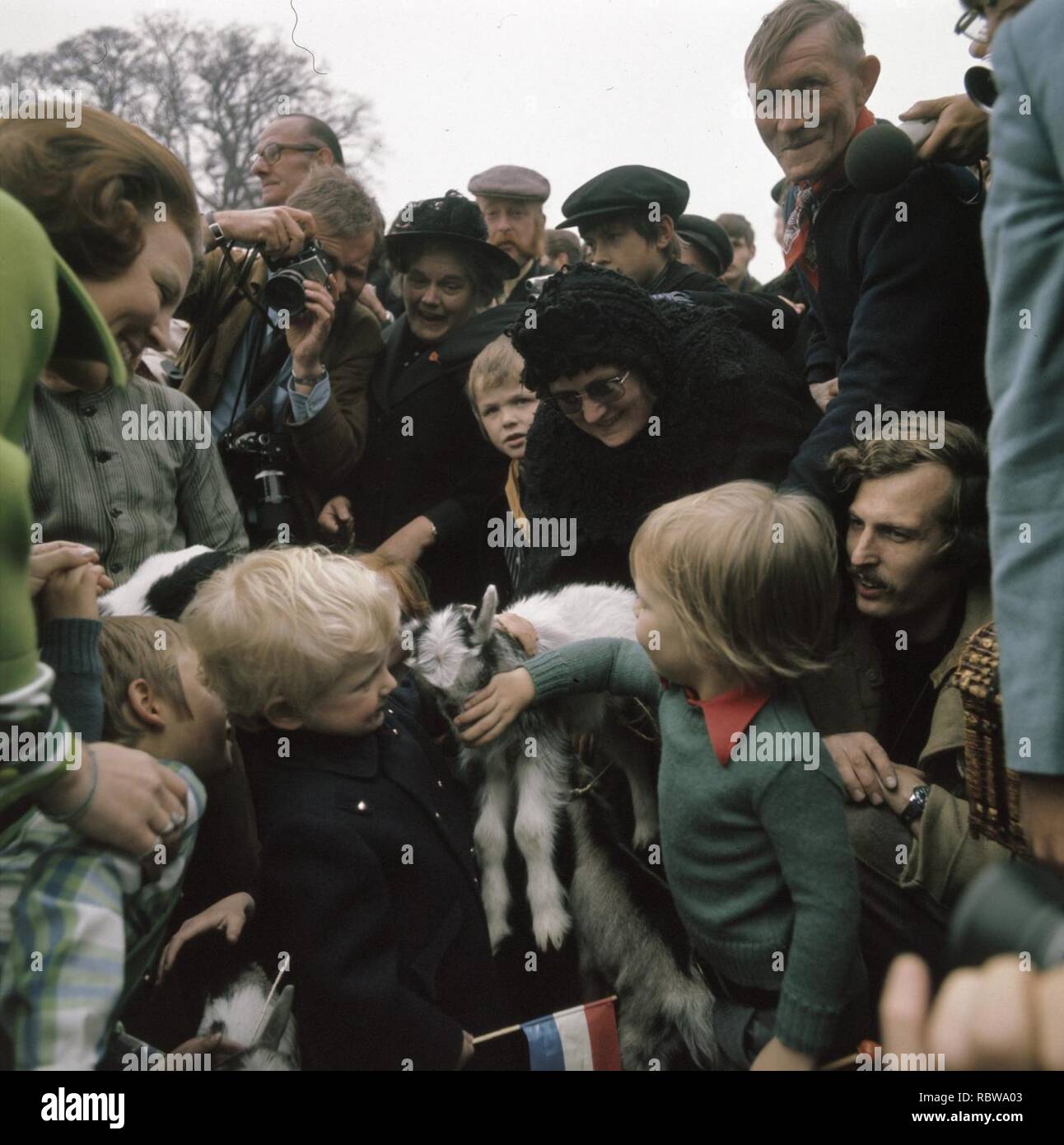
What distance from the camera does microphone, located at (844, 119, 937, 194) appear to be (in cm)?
226

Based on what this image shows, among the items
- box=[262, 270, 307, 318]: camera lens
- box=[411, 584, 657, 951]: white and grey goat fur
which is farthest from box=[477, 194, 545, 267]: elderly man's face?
box=[411, 584, 657, 951]: white and grey goat fur

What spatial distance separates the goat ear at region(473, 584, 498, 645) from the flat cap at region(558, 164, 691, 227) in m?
1.71

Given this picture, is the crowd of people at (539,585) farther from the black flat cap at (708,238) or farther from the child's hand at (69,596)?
the black flat cap at (708,238)

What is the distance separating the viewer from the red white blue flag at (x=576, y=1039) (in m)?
1.98

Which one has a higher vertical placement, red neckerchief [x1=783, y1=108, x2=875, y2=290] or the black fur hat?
red neckerchief [x1=783, y1=108, x2=875, y2=290]

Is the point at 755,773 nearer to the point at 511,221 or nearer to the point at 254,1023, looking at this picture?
the point at 254,1023

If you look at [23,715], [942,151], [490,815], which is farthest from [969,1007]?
[942,151]

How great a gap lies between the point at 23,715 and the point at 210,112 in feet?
9.96

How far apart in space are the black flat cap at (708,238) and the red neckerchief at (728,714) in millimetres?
3032

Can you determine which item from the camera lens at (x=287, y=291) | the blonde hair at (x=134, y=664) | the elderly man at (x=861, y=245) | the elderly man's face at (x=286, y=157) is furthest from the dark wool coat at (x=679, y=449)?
the elderly man's face at (x=286, y=157)

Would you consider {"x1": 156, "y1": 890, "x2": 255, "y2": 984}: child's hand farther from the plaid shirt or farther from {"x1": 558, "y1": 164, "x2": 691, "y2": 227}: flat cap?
{"x1": 558, "y1": 164, "x2": 691, "y2": 227}: flat cap
